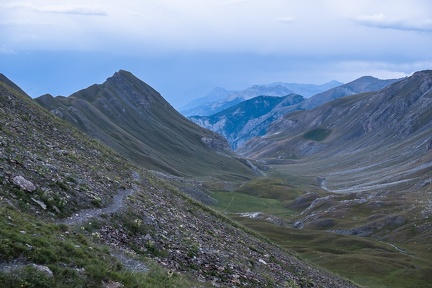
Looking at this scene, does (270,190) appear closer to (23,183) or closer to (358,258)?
(358,258)

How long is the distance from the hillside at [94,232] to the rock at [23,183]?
0.22 ft

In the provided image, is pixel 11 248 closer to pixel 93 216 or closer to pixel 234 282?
pixel 93 216

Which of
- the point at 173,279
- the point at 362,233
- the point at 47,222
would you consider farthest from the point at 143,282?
the point at 362,233

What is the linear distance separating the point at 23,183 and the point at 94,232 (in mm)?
5504

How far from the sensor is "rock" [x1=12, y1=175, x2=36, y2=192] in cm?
Answer: 2509

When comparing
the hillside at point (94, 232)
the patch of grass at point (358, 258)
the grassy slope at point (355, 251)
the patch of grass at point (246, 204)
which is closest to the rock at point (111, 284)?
the hillside at point (94, 232)

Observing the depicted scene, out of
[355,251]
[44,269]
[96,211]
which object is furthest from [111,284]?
[355,251]

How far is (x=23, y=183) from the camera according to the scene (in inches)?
1004

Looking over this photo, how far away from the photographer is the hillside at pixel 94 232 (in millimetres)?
17609

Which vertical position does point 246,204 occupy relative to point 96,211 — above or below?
below

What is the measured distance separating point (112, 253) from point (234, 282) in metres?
8.00

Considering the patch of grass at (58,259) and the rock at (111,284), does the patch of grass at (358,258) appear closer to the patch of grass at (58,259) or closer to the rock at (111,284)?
the patch of grass at (58,259)

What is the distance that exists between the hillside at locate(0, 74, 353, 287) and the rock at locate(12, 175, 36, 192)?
7 cm

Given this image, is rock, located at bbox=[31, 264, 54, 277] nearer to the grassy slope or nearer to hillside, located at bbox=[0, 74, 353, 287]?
hillside, located at bbox=[0, 74, 353, 287]
